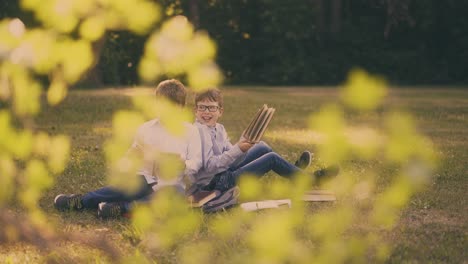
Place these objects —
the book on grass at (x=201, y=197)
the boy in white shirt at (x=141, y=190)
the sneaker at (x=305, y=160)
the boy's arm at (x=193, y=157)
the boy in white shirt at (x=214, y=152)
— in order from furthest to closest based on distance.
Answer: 1. the sneaker at (x=305, y=160)
2. the boy in white shirt at (x=214, y=152)
3. the boy's arm at (x=193, y=157)
4. the book on grass at (x=201, y=197)
5. the boy in white shirt at (x=141, y=190)

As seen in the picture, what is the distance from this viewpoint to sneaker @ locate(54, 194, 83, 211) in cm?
587

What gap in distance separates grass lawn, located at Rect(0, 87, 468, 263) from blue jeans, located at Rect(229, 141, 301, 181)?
112 cm

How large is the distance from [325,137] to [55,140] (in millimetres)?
693

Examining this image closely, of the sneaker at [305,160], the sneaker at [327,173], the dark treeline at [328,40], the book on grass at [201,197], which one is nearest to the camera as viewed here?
the book on grass at [201,197]

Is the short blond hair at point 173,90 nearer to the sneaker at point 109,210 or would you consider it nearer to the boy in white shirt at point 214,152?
the boy in white shirt at point 214,152

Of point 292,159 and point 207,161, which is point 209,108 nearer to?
point 207,161

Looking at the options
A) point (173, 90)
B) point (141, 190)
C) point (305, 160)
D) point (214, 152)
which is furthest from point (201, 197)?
point (305, 160)

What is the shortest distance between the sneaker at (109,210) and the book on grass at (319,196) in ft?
5.07

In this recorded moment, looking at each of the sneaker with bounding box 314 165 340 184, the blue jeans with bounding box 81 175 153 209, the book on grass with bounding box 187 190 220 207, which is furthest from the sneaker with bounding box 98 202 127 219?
the sneaker with bounding box 314 165 340 184

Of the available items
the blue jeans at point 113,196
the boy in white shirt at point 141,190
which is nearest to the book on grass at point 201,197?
the boy in white shirt at point 141,190

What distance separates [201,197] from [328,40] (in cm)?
3384

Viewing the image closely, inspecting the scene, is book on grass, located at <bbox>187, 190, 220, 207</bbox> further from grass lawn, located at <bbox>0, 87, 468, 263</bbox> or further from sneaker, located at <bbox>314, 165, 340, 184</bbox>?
sneaker, located at <bbox>314, 165, 340, 184</bbox>

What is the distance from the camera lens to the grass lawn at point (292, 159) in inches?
179

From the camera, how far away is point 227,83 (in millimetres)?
36688
